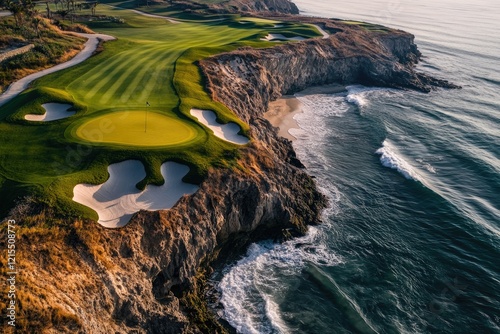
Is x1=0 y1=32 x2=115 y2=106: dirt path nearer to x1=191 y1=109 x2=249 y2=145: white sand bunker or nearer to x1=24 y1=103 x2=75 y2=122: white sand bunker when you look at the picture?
x1=24 y1=103 x2=75 y2=122: white sand bunker

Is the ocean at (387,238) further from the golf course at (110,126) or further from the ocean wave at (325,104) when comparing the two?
the golf course at (110,126)

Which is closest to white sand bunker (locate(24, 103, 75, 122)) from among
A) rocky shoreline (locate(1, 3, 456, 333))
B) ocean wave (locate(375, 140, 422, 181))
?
rocky shoreline (locate(1, 3, 456, 333))

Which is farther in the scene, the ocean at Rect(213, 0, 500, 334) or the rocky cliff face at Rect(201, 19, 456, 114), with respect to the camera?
the rocky cliff face at Rect(201, 19, 456, 114)

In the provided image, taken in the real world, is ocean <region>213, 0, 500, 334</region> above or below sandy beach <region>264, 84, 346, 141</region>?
below

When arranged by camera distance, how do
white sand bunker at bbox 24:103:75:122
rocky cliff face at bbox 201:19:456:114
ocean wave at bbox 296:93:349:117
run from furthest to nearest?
ocean wave at bbox 296:93:349:117, rocky cliff face at bbox 201:19:456:114, white sand bunker at bbox 24:103:75:122

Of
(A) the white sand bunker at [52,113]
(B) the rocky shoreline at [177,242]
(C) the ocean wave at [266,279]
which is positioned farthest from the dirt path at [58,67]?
(C) the ocean wave at [266,279]

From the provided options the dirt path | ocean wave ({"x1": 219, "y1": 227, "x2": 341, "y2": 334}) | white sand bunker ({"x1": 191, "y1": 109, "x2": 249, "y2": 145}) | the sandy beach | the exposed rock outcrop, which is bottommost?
ocean wave ({"x1": 219, "y1": 227, "x2": 341, "y2": 334})
